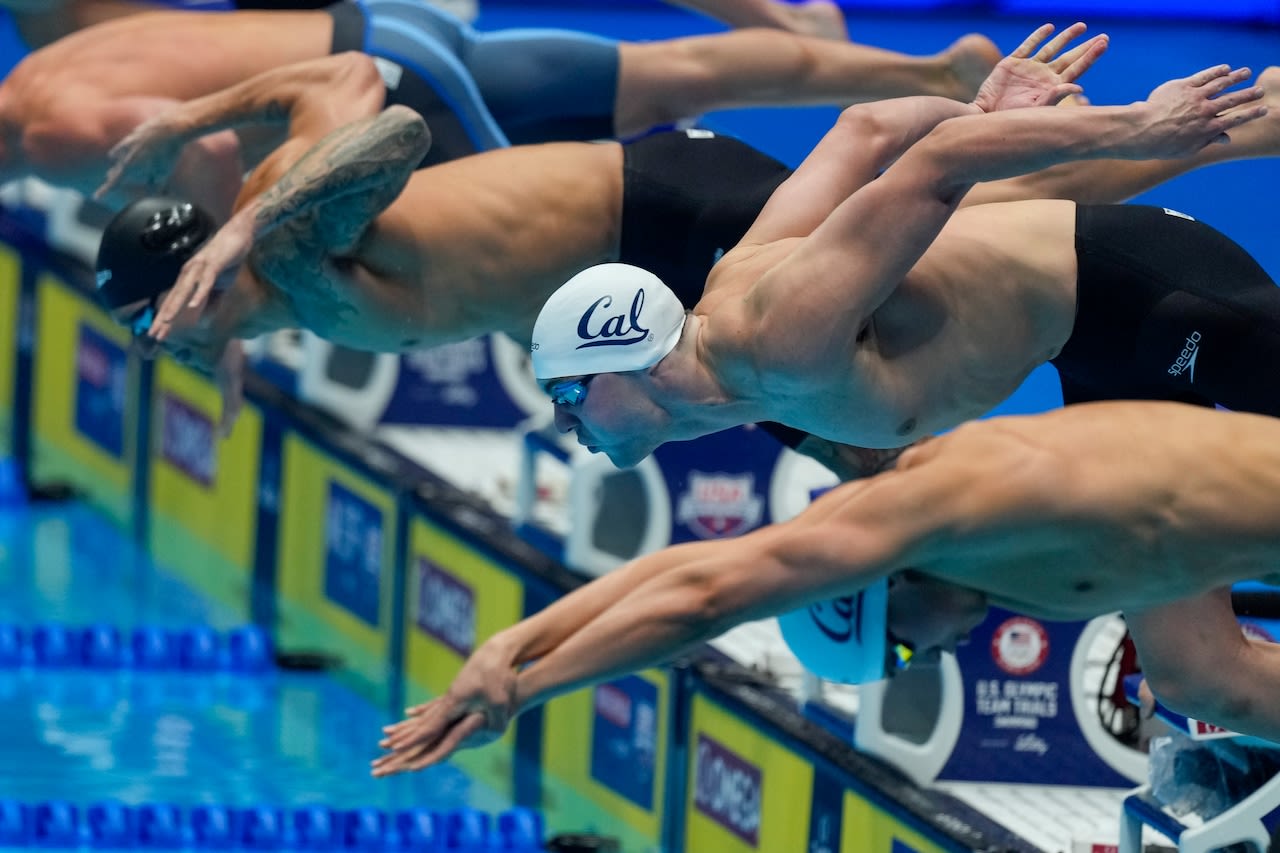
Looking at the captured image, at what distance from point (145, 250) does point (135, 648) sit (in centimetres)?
334

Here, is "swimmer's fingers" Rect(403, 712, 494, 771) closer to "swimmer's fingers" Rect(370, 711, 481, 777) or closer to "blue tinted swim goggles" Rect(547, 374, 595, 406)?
"swimmer's fingers" Rect(370, 711, 481, 777)

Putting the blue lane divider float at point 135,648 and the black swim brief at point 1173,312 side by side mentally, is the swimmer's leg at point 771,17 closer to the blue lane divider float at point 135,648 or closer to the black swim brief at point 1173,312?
the black swim brief at point 1173,312

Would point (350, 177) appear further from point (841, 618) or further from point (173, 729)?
point (173, 729)

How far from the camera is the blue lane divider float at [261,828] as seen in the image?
674 centimetres

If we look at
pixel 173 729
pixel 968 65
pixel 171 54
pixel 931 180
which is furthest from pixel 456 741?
Result: pixel 173 729

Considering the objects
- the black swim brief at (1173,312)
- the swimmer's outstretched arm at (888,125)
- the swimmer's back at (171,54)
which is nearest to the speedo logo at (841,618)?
the black swim brief at (1173,312)

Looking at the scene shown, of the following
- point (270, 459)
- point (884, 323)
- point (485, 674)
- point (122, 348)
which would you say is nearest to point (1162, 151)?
point (884, 323)

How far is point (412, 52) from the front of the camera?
6.01 m

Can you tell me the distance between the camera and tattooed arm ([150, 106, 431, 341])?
15.8 ft

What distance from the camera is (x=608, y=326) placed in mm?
4227

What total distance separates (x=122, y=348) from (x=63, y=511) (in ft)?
2.35

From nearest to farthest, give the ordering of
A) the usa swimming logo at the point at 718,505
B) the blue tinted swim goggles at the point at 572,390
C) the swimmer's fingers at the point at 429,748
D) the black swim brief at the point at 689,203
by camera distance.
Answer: the blue tinted swim goggles at the point at 572,390, the swimmer's fingers at the point at 429,748, the black swim brief at the point at 689,203, the usa swimming logo at the point at 718,505

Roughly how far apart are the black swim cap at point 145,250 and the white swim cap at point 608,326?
1269 millimetres

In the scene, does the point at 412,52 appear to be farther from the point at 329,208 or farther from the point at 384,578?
the point at 384,578
